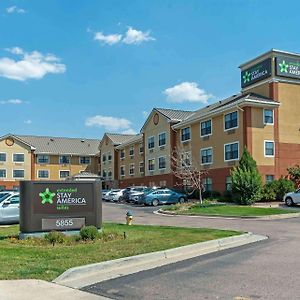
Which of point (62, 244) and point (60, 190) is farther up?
point (60, 190)

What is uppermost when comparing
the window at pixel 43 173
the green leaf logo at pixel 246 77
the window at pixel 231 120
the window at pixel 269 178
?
the green leaf logo at pixel 246 77

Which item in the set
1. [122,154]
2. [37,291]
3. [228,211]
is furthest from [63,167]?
[37,291]

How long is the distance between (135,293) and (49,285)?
1.66m

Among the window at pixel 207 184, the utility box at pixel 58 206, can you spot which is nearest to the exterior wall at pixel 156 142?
the window at pixel 207 184

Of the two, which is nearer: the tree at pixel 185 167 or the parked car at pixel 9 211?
the parked car at pixel 9 211

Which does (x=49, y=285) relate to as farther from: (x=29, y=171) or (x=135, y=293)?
(x=29, y=171)

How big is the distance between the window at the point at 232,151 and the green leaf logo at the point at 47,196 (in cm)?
2840

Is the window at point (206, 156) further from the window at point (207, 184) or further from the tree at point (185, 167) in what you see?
the window at point (207, 184)

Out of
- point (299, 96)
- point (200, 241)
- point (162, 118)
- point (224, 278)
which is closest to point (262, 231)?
point (200, 241)

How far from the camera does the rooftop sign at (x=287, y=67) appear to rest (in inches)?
1638

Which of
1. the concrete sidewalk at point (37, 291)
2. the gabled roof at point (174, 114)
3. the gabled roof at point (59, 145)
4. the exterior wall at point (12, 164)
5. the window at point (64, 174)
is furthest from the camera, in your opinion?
the window at point (64, 174)

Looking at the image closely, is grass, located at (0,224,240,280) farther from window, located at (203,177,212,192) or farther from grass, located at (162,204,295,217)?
window, located at (203,177,212,192)

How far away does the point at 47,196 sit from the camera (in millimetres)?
14766

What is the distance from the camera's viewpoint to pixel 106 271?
9.74 meters
